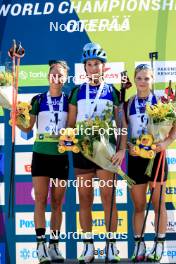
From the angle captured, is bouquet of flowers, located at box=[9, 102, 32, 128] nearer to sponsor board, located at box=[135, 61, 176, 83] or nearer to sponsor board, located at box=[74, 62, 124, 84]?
sponsor board, located at box=[74, 62, 124, 84]

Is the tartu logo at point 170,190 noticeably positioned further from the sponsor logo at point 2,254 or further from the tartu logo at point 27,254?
the sponsor logo at point 2,254

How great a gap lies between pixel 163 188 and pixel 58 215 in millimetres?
819

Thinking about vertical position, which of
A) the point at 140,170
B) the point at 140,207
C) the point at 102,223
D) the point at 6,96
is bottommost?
the point at 102,223

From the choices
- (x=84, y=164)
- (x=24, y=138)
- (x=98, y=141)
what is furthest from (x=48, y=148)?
(x=24, y=138)

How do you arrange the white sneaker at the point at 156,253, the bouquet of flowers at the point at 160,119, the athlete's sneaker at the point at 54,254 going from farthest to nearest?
the athlete's sneaker at the point at 54,254
the white sneaker at the point at 156,253
the bouquet of flowers at the point at 160,119

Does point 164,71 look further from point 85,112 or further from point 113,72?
point 85,112

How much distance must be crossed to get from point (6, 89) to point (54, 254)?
1285 millimetres

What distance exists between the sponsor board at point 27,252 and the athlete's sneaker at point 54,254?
1.72 feet

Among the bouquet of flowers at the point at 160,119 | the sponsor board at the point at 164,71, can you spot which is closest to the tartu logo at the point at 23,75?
the sponsor board at the point at 164,71

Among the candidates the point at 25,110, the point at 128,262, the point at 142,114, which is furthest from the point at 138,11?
the point at 128,262

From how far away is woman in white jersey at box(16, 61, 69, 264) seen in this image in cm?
428

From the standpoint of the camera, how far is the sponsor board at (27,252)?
4.97 meters

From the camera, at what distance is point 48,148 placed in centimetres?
429

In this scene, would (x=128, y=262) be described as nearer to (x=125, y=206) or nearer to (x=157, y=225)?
(x=157, y=225)
